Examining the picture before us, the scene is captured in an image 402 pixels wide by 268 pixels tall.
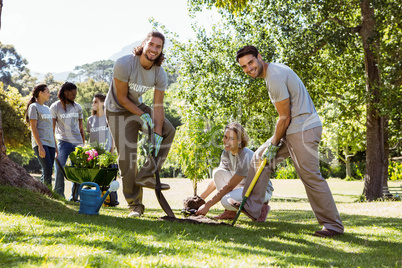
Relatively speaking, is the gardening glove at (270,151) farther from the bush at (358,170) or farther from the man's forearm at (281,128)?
the bush at (358,170)

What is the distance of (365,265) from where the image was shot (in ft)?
8.86

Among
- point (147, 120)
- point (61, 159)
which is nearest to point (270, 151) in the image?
point (147, 120)

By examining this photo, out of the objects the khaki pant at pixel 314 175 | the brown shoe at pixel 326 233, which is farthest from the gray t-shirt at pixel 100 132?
the brown shoe at pixel 326 233

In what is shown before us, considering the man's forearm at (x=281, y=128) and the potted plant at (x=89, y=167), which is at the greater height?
the man's forearm at (x=281, y=128)

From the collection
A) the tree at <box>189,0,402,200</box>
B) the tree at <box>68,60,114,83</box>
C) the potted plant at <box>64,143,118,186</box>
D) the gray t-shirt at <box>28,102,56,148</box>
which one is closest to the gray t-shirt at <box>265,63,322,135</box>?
the potted plant at <box>64,143,118,186</box>

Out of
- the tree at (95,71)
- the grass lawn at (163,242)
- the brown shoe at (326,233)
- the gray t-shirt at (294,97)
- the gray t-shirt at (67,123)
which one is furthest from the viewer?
the tree at (95,71)

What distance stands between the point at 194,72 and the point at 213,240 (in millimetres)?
11532

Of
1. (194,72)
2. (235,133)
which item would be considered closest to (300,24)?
(194,72)

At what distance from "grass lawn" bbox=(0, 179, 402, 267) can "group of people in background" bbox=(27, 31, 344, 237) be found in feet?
1.27

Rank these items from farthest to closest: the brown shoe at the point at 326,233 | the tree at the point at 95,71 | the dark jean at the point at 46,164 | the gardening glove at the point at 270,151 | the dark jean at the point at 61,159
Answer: the tree at the point at 95,71, the dark jean at the point at 61,159, the dark jean at the point at 46,164, the gardening glove at the point at 270,151, the brown shoe at the point at 326,233

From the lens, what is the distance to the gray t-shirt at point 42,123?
252 inches

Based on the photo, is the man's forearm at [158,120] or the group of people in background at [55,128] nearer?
the man's forearm at [158,120]

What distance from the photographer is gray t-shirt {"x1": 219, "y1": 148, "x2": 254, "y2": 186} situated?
4742mm

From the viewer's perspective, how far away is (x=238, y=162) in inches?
194
